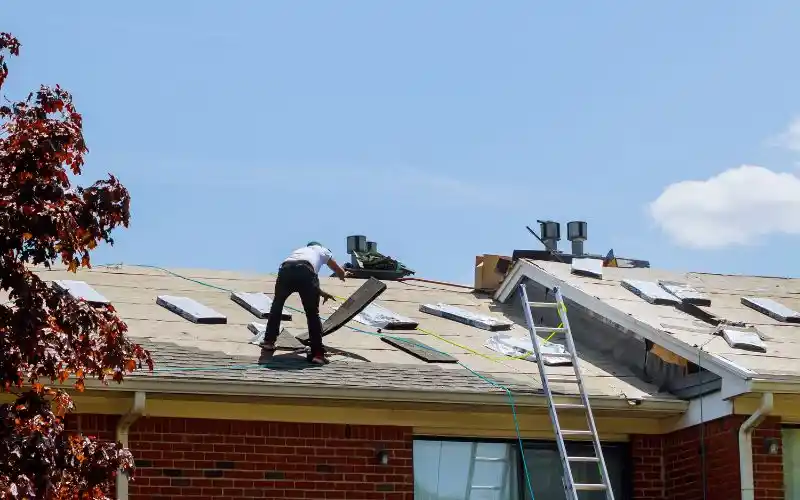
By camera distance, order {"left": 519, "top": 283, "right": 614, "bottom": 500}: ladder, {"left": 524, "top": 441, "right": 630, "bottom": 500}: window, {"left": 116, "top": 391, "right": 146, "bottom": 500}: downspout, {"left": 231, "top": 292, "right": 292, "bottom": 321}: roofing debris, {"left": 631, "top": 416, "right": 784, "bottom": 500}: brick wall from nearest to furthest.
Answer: {"left": 116, "top": 391, "right": 146, "bottom": 500}: downspout, {"left": 519, "top": 283, "right": 614, "bottom": 500}: ladder, {"left": 631, "top": 416, "right": 784, "bottom": 500}: brick wall, {"left": 524, "top": 441, "right": 630, "bottom": 500}: window, {"left": 231, "top": 292, "right": 292, "bottom": 321}: roofing debris

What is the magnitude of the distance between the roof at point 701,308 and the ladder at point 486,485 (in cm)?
176

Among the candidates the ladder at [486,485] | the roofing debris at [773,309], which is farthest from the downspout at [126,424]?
the roofing debris at [773,309]

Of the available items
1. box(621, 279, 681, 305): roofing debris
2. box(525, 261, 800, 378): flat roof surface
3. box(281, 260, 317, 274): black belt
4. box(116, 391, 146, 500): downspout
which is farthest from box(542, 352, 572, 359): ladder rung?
box(116, 391, 146, 500): downspout

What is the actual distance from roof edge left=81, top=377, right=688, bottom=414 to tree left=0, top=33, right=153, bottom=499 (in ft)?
8.44

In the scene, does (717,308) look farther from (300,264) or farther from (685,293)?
(300,264)

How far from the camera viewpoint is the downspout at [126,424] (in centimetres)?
1075

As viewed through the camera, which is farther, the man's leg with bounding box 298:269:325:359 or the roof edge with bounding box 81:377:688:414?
the man's leg with bounding box 298:269:325:359

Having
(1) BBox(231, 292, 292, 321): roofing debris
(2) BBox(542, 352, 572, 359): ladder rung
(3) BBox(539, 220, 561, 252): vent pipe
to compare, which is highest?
(3) BBox(539, 220, 561, 252): vent pipe

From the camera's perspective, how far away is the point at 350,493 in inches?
461

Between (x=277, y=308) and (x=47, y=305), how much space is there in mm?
4625

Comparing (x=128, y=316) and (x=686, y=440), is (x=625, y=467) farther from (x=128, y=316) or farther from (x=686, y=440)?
(x=128, y=316)

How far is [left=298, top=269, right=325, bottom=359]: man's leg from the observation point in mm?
12094

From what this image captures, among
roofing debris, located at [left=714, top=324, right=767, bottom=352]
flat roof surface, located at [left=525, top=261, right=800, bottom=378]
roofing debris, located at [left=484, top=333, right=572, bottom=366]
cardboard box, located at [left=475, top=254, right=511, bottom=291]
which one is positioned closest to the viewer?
flat roof surface, located at [left=525, top=261, right=800, bottom=378]

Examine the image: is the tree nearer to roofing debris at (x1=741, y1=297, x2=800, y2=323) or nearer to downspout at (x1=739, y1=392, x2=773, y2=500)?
downspout at (x1=739, y1=392, x2=773, y2=500)
